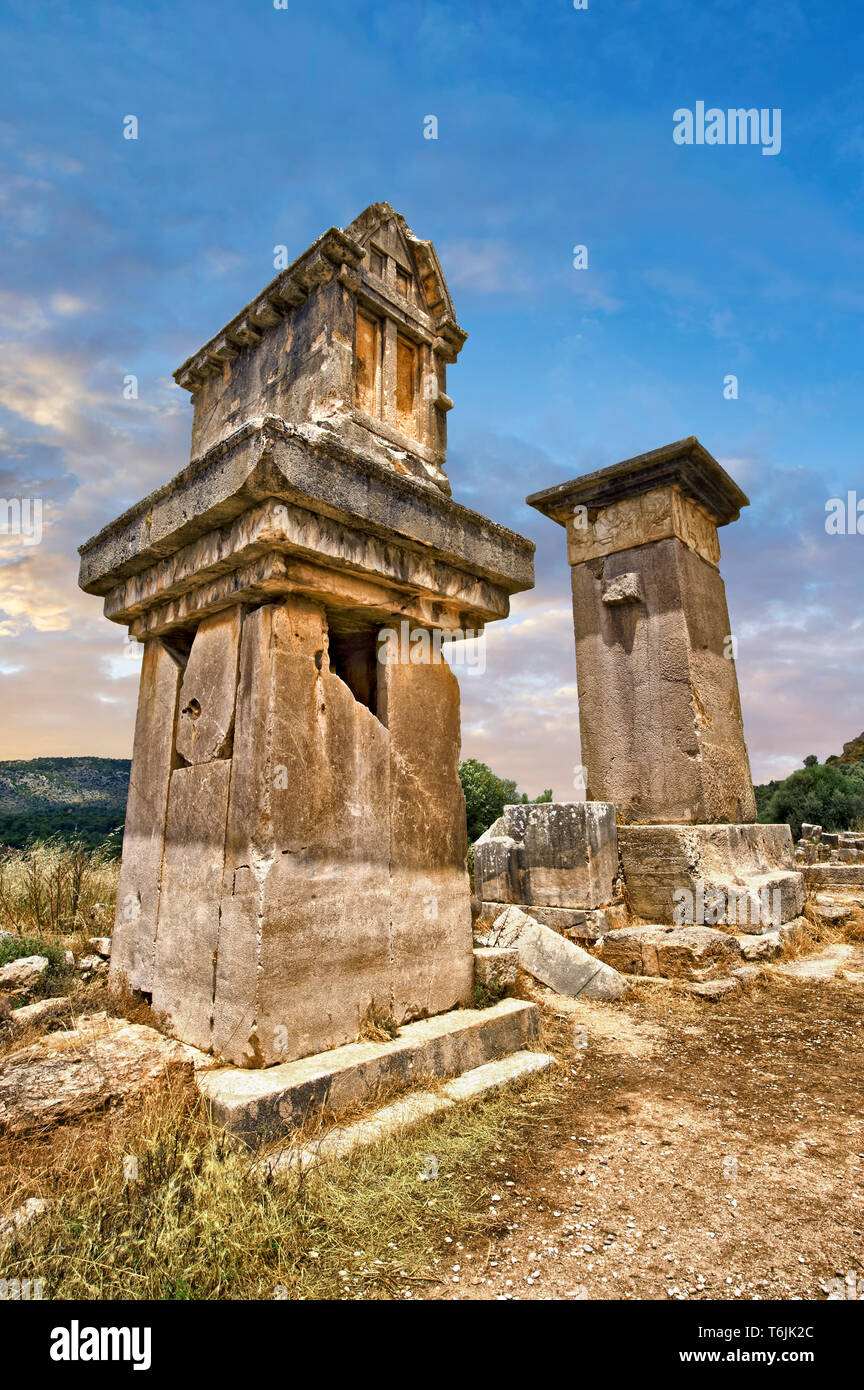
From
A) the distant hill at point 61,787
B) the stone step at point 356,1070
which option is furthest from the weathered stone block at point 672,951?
the distant hill at point 61,787

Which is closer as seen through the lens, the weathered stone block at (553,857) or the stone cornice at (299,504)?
the stone cornice at (299,504)

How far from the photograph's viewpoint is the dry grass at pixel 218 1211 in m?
1.66

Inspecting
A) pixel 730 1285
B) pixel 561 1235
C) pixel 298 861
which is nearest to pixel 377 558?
pixel 298 861

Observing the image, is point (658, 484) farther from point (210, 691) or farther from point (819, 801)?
point (819, 801)

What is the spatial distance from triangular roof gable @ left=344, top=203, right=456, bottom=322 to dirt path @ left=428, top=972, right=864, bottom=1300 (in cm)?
389

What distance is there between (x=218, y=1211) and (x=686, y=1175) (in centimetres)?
143

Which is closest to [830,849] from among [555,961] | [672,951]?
[672,951]

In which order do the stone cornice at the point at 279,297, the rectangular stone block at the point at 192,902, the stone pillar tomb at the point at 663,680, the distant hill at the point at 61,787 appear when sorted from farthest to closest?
the distant hill at the point at 61,787 < the stone pillar tomb at the point at 663,680 < the stone cornice at the point at 279,297 < the rectangular stone block at the point at 192,902

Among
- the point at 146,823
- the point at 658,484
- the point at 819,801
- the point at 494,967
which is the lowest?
the point at 494,967

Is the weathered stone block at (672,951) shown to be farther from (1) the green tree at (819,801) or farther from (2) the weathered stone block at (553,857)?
(1) the green tree at (819,801)

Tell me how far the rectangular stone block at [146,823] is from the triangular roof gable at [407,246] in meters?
2.29

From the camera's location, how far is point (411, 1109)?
2498mm

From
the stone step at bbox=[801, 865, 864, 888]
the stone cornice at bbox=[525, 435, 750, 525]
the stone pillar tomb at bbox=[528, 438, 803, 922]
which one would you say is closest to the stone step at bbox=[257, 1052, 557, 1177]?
the stone pillar tomb at bbox=[528, 438, 803, 922]

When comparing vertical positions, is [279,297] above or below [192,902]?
above
